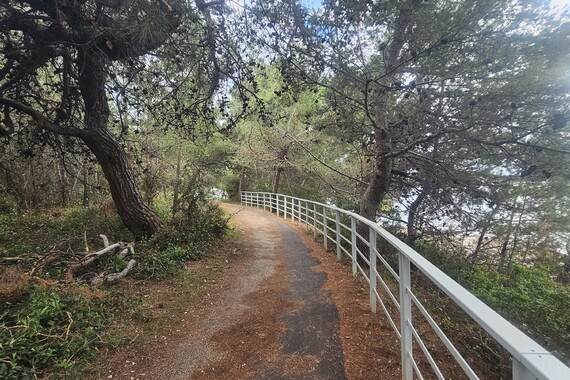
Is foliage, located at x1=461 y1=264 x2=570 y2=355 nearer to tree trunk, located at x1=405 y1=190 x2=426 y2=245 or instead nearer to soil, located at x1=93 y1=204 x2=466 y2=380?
soil, located at x1=93 y1=204 x2=466 y2=380

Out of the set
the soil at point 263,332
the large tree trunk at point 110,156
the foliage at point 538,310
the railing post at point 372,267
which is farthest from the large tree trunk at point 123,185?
the foliage at point 538,310

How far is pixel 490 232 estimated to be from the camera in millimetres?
11656

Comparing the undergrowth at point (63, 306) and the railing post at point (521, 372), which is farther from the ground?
the railing post at point (521, 372)

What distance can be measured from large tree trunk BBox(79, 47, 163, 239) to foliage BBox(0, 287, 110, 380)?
3.01m

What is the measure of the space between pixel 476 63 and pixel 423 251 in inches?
228

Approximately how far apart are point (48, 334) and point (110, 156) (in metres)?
3.91

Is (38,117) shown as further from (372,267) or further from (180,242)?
(372,267)

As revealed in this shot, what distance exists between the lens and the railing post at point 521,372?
3.19 feet

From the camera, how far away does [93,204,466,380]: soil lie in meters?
2.81

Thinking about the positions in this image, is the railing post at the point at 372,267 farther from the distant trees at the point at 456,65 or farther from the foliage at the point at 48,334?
the foliage at the point at 48,334

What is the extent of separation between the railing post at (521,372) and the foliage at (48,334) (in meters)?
3.20

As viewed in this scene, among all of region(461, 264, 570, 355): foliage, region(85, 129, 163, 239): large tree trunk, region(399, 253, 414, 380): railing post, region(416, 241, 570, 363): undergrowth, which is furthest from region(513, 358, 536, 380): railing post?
region(85, 129, 163, 239): large tree trunk

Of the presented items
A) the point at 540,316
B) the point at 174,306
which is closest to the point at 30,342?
the point at 174,306

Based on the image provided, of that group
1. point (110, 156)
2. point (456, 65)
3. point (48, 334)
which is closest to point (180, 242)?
point (110, 156)
